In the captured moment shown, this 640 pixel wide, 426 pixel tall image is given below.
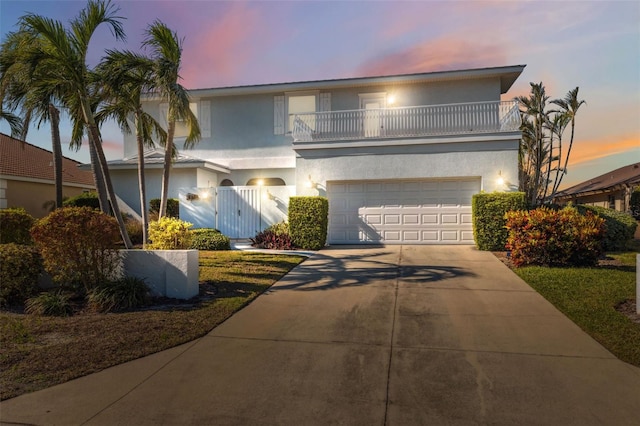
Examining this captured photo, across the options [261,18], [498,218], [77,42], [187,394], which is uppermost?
[261,18]

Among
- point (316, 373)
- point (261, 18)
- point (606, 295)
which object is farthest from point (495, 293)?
point (261, 18)

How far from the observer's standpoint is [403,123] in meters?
14.1

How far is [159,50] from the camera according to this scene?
9.60m

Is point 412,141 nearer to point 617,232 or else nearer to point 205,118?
point 617,232

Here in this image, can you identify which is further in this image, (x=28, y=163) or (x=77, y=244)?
(x=28, y=163)

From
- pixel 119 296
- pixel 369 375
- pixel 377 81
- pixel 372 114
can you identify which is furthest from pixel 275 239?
pixel 369 375

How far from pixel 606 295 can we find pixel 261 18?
413 inches

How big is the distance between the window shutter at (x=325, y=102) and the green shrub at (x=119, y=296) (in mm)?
11944

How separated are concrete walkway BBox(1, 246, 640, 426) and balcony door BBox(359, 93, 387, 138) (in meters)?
9.30

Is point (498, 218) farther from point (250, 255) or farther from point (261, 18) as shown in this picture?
point (261, 18)

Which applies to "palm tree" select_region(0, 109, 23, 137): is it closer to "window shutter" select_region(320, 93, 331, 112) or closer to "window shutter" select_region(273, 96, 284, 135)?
"window shutter" select_region(273, 96, 284, 135)

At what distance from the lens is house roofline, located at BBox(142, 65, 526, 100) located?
14.8m

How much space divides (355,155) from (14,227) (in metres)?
10.0

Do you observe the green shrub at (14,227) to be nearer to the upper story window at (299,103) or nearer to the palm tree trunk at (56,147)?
the palm tree trunk at (56,147)
